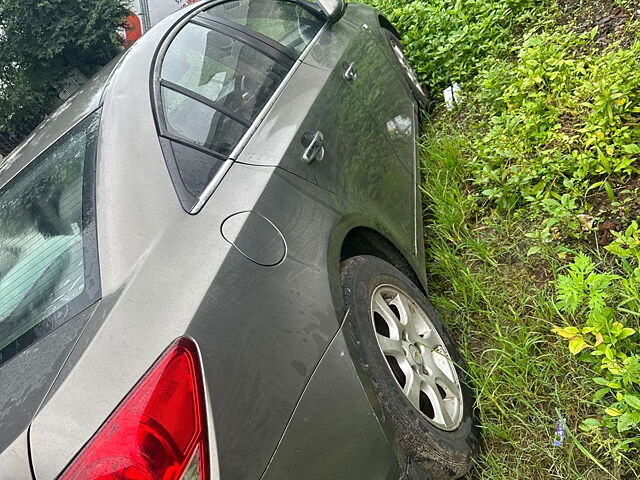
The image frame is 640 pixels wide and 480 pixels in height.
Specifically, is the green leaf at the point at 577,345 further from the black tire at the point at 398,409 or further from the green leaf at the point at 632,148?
the green leaf at the point at 632,148

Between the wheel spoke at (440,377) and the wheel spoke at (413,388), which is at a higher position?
the wheel spoke at (413,388)

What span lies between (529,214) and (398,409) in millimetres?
1337

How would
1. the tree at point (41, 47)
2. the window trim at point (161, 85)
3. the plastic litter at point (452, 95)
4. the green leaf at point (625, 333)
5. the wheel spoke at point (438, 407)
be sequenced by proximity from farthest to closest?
the tree at point (41, 47) < the plastic litter at point (452, 95) < the wheel spoke at point (438, 407) < the green leaf at point (625, 333) < the window trim at point (161, 85)

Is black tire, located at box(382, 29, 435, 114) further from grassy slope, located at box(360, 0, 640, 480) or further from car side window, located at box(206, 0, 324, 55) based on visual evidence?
car side window, located at box(206, 0, 324, 55)

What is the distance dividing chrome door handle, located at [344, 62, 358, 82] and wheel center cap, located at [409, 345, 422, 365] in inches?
49.9

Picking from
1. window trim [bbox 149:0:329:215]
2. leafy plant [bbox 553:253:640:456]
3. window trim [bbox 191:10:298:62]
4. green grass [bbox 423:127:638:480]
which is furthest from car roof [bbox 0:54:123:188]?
leafy plant [bbox 553:253:640:456]

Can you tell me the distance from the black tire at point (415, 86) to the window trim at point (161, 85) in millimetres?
764

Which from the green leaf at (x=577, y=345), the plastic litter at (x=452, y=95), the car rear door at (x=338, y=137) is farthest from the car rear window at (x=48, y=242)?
the plastic litter at (x=452, y=95)

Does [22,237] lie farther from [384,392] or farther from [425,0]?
[425,0]

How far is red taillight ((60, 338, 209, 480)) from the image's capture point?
110 cm

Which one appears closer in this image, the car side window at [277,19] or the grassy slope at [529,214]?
the grassy slope at [529,214]

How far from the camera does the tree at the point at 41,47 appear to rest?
8.52m

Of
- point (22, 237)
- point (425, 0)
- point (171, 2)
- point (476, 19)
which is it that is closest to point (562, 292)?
point (22, 237)

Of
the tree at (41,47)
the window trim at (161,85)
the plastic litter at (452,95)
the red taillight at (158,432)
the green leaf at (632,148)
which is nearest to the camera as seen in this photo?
the red taillight at (158,432)
